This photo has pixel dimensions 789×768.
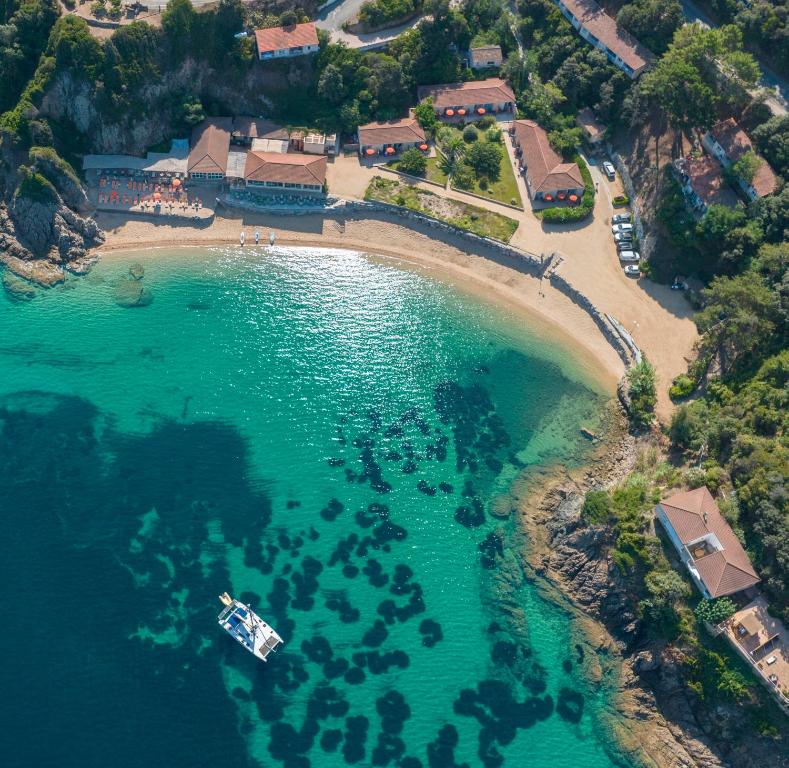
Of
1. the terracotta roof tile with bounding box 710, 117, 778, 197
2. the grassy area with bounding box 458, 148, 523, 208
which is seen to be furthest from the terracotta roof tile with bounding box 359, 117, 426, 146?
the terracotta roof tile with bounding box 710, 117, 778, 197

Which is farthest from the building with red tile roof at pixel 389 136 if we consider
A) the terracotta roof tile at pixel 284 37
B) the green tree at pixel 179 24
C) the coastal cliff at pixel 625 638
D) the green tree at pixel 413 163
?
the coastal cliff at pixel 625 638

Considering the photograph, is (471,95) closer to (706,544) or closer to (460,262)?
(460,262)

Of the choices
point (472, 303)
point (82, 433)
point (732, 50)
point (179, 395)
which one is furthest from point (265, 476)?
point (732, 50)

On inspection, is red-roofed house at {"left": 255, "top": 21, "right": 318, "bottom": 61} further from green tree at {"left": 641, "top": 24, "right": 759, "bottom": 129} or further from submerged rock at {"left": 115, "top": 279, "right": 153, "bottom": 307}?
green tree at {"left": 641, "top": 24, "right": 759, "bottom": 129}

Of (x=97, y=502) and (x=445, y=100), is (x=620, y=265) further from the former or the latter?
(x=97, y=502)

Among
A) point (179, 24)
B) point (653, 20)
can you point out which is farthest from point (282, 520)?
point (653, 20)
